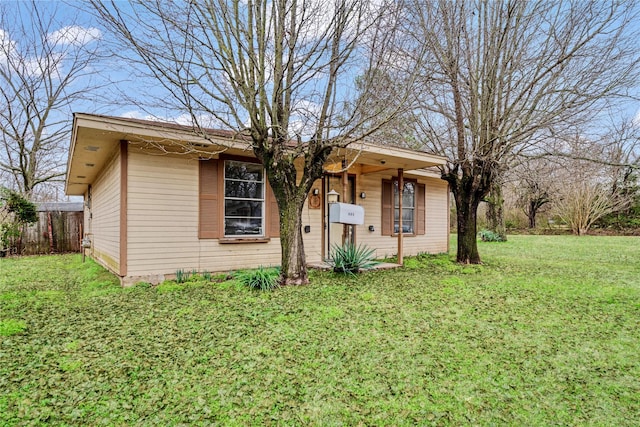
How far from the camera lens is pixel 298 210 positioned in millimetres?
5305

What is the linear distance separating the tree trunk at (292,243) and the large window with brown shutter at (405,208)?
3989 millimetres

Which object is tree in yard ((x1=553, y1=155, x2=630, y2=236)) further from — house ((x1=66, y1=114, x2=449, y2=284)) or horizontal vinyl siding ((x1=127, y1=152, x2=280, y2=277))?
horizontal vinyl siding ((x1=127, y1=152, x2=280, y2=277))

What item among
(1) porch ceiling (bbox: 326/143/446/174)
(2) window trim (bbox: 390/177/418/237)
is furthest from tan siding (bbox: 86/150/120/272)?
(2) window trim (bbox: 390/177/418/237)

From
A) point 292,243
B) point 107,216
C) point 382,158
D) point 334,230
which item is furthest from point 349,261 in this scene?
point 107,216

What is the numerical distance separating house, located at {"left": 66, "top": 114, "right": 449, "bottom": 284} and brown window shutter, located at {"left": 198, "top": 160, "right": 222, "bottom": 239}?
2cm

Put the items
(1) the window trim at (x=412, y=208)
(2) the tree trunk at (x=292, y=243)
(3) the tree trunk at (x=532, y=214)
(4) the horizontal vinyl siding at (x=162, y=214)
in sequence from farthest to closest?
(3) the tree trunk at (x=532, y=214), (1) the window trim at (x=412, y=208), (4) the horizontal vinyl siding at (x=162, y=214), (2) the tree trunk at (x=292, y=243)

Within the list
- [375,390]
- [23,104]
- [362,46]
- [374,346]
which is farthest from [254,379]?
[23,104]

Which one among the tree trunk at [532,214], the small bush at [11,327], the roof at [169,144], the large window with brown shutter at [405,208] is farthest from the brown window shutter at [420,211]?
the tree trunk at [532,214]

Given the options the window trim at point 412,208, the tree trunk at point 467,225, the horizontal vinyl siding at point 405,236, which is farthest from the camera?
the window trim at point 412,208

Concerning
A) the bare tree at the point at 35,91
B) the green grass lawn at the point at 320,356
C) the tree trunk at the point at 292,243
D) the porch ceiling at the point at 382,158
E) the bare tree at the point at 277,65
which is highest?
the bare tree at the point at 35,91

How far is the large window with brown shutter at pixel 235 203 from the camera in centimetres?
611

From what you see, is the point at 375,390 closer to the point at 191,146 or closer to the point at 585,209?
the point at 191,146

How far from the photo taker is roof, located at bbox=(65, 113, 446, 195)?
4.83 metres

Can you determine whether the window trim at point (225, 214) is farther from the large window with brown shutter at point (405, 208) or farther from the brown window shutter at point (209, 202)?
the large window with brown shutter at point (405, 208)
